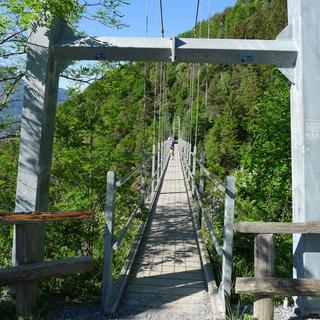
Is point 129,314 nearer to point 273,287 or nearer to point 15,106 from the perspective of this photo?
point 273,287

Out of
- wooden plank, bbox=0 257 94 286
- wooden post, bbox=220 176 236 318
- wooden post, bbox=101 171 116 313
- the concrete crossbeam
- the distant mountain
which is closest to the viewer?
wooden plank, bbox=0 257 94 286

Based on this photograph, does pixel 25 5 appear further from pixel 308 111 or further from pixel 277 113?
pixel 277 113

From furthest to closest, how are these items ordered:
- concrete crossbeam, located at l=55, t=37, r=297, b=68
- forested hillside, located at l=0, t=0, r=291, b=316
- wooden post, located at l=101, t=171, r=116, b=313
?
forested hillside, located at l=0, t=0, r=291, b=316
concrete crossbeam, located at l=55, t=37, r=297, b=68
wooden post, located at l=101, t=171, r=116, b=313

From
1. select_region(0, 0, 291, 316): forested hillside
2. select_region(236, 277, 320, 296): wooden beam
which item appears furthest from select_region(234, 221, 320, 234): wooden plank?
select_region(0, 0, 291, 316): forested hillside

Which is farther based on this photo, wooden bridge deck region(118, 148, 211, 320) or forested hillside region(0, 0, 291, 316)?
forested hillside region(0, 0, 291, 316)

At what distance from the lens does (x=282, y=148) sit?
704cm

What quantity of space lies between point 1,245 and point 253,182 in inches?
166

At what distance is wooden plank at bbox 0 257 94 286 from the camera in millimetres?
3135

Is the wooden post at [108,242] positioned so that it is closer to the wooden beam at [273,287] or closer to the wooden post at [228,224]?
the wooden post at [228,224]

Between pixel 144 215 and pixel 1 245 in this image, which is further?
pixel 144 215

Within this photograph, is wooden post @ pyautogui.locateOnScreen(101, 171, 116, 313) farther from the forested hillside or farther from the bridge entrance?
the bridge entrance

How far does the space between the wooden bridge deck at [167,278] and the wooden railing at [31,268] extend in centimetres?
61

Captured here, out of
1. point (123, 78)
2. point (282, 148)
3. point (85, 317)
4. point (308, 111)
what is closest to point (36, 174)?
point (85, 317)

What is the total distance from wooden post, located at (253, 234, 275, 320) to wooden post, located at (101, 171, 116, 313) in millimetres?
1239
